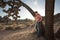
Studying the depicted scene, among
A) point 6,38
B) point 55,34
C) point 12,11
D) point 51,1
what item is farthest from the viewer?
point 12,11

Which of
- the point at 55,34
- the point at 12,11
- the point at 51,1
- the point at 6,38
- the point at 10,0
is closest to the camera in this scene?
the point at 51,1

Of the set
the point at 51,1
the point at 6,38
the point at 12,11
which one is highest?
the point at 51,1

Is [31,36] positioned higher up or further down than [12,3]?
further down

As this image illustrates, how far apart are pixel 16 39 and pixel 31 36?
3.80ft

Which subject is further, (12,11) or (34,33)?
(12,11)

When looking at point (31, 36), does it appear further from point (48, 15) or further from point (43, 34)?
point (48, 15)

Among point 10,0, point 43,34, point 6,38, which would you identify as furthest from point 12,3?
point 43,34

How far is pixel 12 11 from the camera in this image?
21.9 metres

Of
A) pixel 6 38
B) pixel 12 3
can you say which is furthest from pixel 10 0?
pixel 6 38

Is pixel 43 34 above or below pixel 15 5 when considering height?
below

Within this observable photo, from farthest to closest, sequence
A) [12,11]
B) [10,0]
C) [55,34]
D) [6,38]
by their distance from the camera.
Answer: [12,11], [10,0], [6,38], [55,34]

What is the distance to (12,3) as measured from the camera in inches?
802

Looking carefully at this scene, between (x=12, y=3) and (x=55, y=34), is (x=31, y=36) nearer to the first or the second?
(x=55, y=34)

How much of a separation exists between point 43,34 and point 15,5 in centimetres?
579
